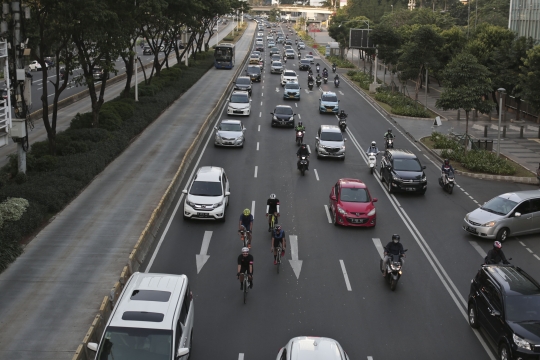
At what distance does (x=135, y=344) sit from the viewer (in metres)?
11.9

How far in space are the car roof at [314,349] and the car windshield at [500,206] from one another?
45.1 ft

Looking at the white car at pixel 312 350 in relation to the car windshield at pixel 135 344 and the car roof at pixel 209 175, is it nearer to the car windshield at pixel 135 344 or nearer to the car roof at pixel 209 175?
the car windshield at pixel 135 344

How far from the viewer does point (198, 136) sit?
37.2 m

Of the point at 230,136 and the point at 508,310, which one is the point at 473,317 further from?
the point at 230,136

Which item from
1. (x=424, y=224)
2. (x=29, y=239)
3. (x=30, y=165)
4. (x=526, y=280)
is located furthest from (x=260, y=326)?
(x=30, y=165)

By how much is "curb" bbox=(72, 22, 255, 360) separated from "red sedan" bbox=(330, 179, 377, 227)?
656 centimetres

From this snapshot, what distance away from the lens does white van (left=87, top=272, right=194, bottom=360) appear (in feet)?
38.8

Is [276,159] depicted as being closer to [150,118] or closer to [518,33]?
[150,118]

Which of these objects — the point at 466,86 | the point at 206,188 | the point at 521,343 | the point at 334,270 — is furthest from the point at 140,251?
the point at 466,86

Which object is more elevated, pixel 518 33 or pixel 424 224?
pixel 518 33

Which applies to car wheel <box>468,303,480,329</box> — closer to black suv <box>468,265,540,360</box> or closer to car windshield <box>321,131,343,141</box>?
black suv <box>468,265,540,360</box>

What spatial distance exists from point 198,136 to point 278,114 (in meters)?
8.38

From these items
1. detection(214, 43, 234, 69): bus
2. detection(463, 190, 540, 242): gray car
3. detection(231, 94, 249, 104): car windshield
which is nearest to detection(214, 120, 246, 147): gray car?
detection(231, 94, 249, 104): car windshield

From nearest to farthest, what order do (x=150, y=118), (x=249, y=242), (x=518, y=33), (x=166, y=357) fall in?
(x=166, y=357) → (x=249, y=242) → (x=150, y=118) → (x=518, y=33)
